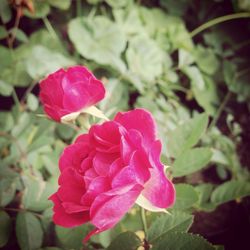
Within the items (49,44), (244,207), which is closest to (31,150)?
(49,44)

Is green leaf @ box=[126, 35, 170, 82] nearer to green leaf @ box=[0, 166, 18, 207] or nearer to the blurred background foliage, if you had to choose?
the blurred background foliage

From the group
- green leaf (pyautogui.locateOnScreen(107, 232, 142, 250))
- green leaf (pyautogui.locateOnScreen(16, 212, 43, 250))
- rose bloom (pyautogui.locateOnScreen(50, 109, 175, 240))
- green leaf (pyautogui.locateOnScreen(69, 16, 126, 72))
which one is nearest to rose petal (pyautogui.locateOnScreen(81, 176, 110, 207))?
rose bloom (pyautogui.locateOnScreen(50, 109, 175, 240))

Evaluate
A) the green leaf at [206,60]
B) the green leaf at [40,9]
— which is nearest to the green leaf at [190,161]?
the green leaf at [206,60]

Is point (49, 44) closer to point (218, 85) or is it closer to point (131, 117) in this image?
point (218, 85)

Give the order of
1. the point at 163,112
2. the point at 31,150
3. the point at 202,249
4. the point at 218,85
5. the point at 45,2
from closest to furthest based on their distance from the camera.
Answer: the point at 202,249, the point at 31,150, the point at 163,112, the point at 45,2, the point at 218,85

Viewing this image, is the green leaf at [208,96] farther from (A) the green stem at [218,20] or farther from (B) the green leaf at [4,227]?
(B) the green leaf at [4,227]
